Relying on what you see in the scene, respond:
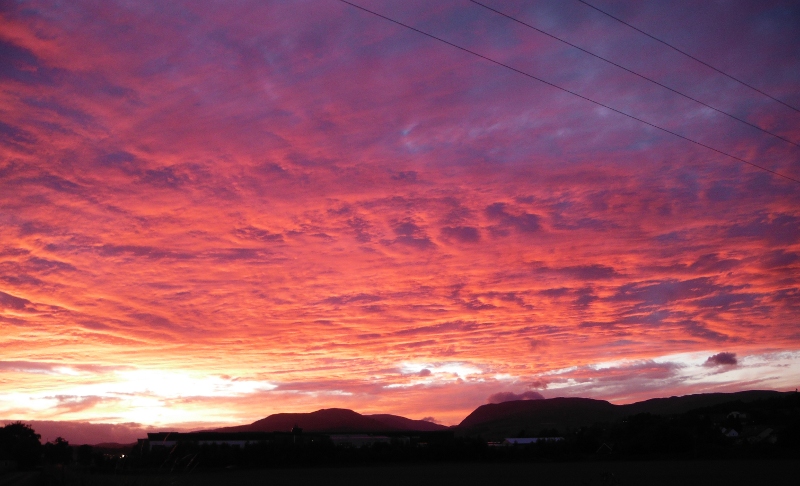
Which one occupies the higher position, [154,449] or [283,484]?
[154,449]

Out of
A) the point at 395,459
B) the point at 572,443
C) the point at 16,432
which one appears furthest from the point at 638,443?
the point at 16,432

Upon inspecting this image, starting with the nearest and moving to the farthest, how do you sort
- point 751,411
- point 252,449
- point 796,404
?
point 252,449 < point 796,404 < point 751,411

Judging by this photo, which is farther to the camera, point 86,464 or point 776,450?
point 776,450

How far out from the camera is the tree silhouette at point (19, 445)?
67319 mm

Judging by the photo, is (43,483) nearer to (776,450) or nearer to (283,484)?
(283,484)

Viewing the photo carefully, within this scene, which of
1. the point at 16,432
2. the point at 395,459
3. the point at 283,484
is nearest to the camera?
the point at 283,484

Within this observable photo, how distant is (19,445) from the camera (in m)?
75.6

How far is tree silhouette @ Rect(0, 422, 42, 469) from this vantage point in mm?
67319

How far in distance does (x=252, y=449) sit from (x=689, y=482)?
48.8 meters

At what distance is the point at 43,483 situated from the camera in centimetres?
1628

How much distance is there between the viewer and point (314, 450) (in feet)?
239

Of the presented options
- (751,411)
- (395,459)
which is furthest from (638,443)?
(751,411)

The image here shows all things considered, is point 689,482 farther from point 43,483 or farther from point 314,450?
point 314,450

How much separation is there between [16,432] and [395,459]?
60227 mm
